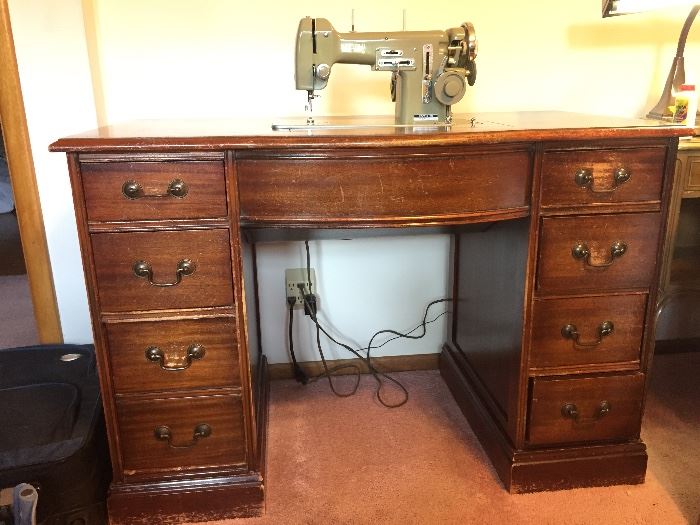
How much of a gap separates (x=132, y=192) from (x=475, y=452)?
1074mm

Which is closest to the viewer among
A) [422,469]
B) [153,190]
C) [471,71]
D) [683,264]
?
[153,190]

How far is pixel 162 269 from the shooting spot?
1129 millimetres

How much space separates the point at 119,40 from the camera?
153 centimetres

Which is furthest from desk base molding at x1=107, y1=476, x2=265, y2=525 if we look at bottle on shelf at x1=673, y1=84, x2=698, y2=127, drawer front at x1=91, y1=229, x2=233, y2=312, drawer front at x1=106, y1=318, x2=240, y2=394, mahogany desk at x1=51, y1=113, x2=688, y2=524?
bottle on shelf at x1=673, y1=84, x2=698, y2=127

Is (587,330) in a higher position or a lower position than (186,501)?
higher

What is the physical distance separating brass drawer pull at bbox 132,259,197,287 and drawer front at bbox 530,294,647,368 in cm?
75

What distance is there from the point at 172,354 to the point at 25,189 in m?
0.74

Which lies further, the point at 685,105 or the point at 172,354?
the point at 685,105

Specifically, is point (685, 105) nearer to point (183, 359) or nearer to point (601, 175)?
point (601, 175)

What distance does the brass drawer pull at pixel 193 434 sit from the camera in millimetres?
1231

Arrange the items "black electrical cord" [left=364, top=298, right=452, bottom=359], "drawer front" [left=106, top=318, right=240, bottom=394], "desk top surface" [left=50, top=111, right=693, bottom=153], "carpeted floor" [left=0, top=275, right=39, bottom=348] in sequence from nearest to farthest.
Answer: "desk top surface" [left=50, top=111, right=693, bottom=153]
"drawer front" [left=106, top=318, right=240, bottom=394]
"black electrical cord" [left=364, top=298, right=452, bottom=359]
"carpeted floor" [left=0, top=275, right=39, bottom=348]

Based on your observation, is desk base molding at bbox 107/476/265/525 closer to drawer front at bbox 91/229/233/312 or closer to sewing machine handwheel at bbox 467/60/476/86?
drawer front at bbox 91/229/233/312

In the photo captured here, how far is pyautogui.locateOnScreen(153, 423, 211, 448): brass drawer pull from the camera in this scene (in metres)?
1.23

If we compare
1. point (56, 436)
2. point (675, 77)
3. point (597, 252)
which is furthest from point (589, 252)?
point (56, 436)
